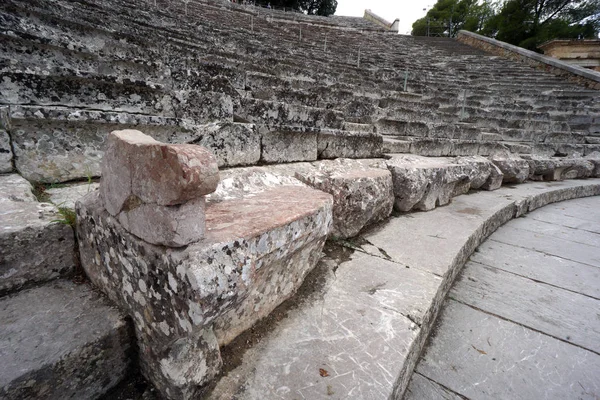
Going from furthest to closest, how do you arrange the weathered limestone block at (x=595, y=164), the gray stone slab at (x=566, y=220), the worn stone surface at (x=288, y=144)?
1. the weathered limestone block at (x=595, y=164)
2. the gray stone slab at (x=566, y=220)
3. the worn stone surface at (x=288, y=144)

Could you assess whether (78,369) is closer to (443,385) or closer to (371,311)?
(371,311)

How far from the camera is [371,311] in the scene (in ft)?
3.73

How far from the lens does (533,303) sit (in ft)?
5.46

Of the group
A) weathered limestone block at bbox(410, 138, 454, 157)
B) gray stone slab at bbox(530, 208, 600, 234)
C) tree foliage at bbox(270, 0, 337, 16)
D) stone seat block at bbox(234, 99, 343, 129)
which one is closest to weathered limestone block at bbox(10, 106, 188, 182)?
stone seat block at bbox(234, 99, 343, 129)

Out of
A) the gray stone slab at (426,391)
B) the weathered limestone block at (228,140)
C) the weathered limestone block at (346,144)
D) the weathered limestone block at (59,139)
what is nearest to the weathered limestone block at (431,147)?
the weathered limestone block at (346,144)

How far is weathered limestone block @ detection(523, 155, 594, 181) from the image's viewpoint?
4305 mm

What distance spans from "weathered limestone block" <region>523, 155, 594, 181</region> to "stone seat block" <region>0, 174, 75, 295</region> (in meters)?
5.74

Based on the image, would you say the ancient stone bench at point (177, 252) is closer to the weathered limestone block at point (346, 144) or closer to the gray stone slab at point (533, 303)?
the gray stone slab at point (533, 303)

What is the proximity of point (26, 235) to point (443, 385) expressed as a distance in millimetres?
1715

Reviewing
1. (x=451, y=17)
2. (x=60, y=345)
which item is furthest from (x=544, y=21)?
(x=60, y=345)

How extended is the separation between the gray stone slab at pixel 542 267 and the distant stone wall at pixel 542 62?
1133 centimetres

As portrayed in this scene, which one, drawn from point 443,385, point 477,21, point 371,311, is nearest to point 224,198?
point 371,311

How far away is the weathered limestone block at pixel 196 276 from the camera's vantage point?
684 millimetres

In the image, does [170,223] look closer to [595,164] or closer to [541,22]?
[595,164]
